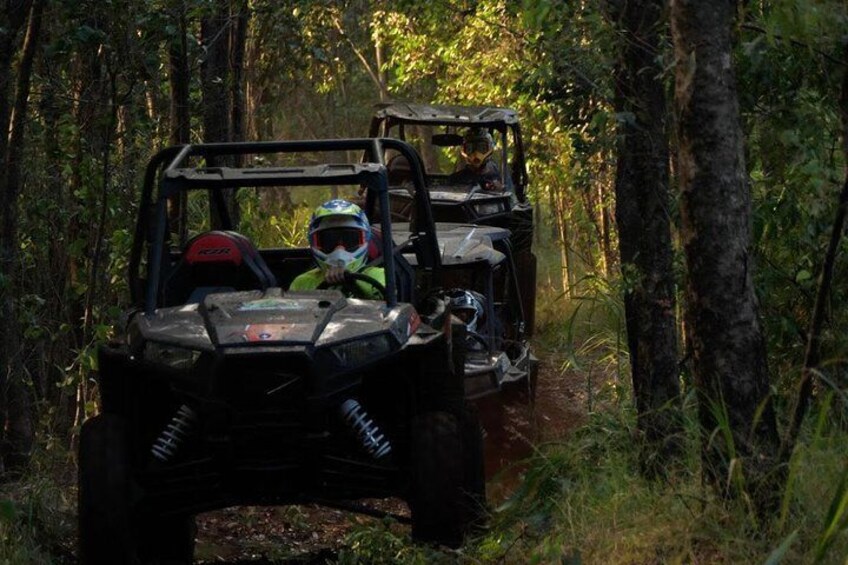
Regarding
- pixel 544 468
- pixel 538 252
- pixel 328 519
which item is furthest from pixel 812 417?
pixel 538 252

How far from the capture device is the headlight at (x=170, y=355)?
21.2 ft

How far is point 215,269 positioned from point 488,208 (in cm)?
729

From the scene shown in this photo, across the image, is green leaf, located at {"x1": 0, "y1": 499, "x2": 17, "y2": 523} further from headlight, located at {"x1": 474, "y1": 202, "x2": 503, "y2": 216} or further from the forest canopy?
headlight, located at {"x1": 474, "y1": 202, "x2": 503, "y2": 216}

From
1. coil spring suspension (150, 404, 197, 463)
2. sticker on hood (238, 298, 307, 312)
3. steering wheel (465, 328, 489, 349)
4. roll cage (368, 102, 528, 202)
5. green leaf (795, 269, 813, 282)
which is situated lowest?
steering wheel (465, 328, 489, 349)

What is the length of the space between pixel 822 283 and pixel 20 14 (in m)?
4.97

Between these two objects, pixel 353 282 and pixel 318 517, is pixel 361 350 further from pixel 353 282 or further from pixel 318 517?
pixel 318 517

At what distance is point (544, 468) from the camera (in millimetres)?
7742

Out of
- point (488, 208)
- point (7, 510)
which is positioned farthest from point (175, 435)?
point (488, 208)

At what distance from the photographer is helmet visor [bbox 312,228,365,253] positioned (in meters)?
8.00

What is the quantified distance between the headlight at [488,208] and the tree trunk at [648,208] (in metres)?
6.76

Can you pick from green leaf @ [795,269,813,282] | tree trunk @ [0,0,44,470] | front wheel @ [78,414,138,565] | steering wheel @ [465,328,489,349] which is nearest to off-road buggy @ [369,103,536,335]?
steering wheel @ [465,328,489,349]

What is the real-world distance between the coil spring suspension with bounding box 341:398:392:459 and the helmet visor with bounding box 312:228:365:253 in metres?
1.41

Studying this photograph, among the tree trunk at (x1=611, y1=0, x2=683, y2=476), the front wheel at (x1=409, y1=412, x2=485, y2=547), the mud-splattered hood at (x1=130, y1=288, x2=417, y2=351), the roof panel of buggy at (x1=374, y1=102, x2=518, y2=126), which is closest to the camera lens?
the mud-splattered hood at (x1=130, y1=288, x2=417, y2=351)

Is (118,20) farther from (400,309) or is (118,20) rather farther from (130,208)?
(400,309)
